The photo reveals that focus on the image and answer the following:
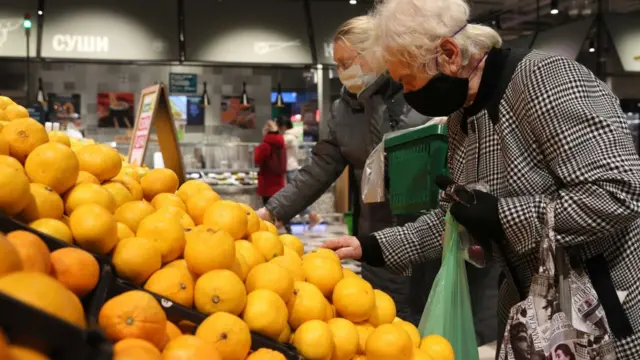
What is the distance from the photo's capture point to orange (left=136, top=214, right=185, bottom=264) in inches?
55.2

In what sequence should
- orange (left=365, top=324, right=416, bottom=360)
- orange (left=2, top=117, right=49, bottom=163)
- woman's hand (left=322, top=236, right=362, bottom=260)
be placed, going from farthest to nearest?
woman's hand (left=322, top=236, right=362, bottom=260) < orange (left=2, top=117, right=49, bottom=163) < orange (left=365, top=324, right=416, bottom=360)

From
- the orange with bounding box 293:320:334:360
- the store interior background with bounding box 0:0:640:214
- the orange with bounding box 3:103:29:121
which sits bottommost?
the orange with bounding box 293:320:334:360

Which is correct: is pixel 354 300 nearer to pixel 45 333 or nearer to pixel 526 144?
pixel 526 144

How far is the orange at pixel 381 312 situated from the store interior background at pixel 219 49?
8.26 metres

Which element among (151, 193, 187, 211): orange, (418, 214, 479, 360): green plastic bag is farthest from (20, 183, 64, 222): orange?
(418, 214, 479, 360): green plastic bag

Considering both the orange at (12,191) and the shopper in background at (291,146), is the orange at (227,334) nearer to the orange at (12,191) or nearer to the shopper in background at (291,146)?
the orange at (12,191)

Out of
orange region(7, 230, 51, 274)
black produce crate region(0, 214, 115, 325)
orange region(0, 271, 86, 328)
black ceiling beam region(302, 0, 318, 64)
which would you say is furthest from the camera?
black ceiling beam region(302, 0, 318, 64)

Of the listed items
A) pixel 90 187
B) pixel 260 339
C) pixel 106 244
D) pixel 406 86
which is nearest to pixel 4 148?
pixel 90 187

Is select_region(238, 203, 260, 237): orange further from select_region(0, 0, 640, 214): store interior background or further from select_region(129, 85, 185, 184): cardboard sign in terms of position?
select_region(0, 0, 640, 214): store interior background

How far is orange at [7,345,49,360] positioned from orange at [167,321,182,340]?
519mm

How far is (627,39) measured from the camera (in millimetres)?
10195

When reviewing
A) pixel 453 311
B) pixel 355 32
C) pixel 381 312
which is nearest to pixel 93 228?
pixel 381 312

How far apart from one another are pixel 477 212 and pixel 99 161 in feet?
3.23

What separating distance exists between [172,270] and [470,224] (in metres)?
0.79
